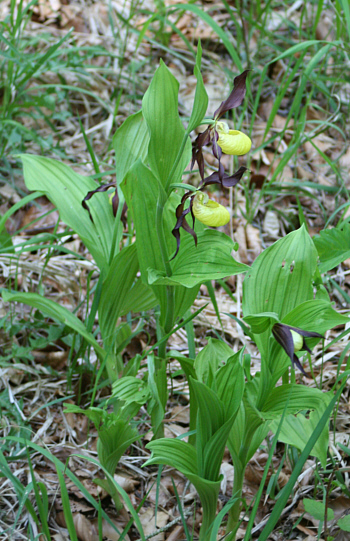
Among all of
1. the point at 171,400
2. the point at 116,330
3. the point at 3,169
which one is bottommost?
the point at 171,400

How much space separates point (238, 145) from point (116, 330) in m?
0.61

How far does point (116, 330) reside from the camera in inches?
53.5

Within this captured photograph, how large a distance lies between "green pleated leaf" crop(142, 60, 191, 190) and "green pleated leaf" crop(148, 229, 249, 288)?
0.54 ft

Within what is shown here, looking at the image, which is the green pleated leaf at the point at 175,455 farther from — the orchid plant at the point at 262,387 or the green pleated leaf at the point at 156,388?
the green pleated leaf at the point at 156,388

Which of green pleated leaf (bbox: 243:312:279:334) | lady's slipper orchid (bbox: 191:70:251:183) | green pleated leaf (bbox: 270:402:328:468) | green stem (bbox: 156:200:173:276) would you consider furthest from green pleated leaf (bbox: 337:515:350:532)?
lady's slipper orchid (bbox: 191:70:251:183)

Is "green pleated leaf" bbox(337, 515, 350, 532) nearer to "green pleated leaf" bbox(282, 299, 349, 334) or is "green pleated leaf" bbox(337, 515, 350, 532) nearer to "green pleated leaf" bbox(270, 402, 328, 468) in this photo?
"green pleated leaf" bbox(270, 402, 328, 468)

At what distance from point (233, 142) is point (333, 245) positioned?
42 cm

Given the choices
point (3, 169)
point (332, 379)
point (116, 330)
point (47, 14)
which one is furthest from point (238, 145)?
point (47, 14)

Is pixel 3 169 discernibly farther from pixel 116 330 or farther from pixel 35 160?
pixel 116 330

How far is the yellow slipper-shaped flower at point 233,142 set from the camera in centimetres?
104

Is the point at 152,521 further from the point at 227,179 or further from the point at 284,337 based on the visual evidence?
the point at 227,179

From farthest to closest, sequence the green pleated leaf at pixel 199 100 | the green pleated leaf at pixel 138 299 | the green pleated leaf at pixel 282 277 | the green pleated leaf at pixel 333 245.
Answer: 1. the green pleated leaf at pixel 138 299
2. the green pleated leaf at pixel 333 245
3. the green pleated leaf at pixel 282 277
4. the green pleated leaf at pixel 199 100

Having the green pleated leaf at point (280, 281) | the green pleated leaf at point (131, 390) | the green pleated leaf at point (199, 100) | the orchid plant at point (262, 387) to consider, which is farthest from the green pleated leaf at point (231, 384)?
the green pleated leaf at point (199, 100)

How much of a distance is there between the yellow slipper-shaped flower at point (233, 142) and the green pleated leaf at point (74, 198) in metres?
0.46
